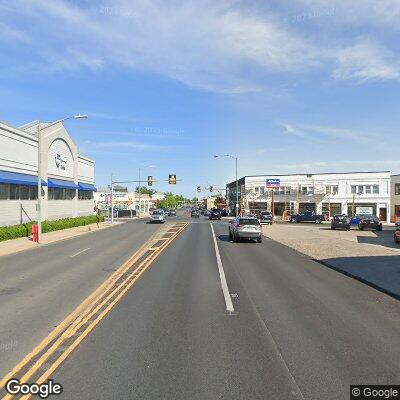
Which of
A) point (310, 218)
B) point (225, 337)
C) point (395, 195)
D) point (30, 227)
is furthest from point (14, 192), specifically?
point (395, 195)

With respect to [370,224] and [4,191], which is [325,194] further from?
[4,191]

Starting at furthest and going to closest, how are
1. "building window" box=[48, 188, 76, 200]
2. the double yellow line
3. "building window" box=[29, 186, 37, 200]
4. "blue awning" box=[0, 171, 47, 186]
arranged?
"building window" box=[48, 188, 76, 200] < "building window" box=[29, 186, 37, 200] < "blue awning" box=[0, 171, 47, 186] < the double yellow line

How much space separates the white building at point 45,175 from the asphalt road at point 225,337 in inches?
945

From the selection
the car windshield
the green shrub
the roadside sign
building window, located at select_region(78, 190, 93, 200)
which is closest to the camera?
the car windshield

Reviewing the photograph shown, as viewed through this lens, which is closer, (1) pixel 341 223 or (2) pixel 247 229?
(2) pixel 247 229

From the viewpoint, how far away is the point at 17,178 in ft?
121

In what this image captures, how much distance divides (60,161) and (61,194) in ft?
12.6

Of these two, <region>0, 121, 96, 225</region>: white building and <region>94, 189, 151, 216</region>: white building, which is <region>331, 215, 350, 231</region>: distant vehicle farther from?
<region>94, 189, 151, 216</region>: white building

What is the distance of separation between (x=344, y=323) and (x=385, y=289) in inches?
163

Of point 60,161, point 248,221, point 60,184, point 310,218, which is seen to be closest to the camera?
point 248,221

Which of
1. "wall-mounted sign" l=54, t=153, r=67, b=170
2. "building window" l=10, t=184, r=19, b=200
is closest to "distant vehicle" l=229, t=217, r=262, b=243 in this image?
"building window" l=10, t=184, r=19, b=200

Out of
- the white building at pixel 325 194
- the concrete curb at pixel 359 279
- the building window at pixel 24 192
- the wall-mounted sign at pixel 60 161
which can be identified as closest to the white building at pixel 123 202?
the white building at pixel 325 194

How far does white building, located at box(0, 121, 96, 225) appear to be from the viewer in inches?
1423

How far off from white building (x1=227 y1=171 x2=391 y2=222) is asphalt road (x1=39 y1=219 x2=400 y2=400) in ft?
203
